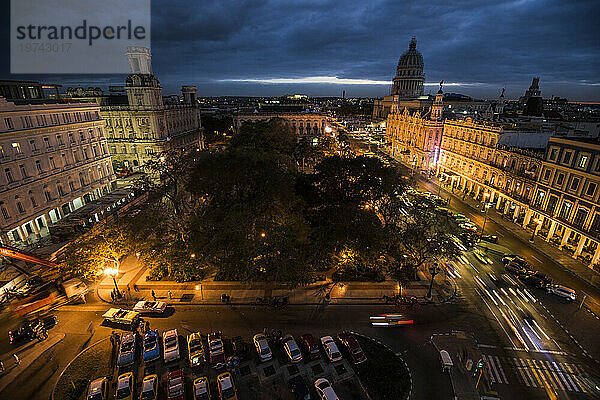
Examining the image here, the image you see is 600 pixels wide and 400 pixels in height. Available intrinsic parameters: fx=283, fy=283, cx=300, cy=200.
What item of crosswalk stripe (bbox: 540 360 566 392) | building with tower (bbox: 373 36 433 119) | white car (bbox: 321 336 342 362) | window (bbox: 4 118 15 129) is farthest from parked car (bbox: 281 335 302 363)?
building with tower (bbox: 373 36 433 119)

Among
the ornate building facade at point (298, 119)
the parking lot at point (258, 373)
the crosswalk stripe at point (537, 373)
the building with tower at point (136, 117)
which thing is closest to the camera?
the parking lot at point (258, 373)

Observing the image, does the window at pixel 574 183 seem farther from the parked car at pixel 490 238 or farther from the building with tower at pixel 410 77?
the building with tower at pixel 410 77

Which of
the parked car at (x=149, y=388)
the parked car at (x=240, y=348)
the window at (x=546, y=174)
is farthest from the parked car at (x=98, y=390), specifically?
the window at (x=546, y=174)

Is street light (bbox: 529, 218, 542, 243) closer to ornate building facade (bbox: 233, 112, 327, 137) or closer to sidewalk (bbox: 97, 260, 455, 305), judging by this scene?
sidewalk (bbox: 97, 260, 455, 305)

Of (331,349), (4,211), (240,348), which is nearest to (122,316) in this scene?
(240,348)

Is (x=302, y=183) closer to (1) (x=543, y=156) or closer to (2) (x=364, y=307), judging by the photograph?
(2) (x=364, y=307)

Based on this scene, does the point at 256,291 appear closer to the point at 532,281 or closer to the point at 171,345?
the point at 171,345

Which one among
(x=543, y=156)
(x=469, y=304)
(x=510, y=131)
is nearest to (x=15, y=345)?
(x=469, y=304)
